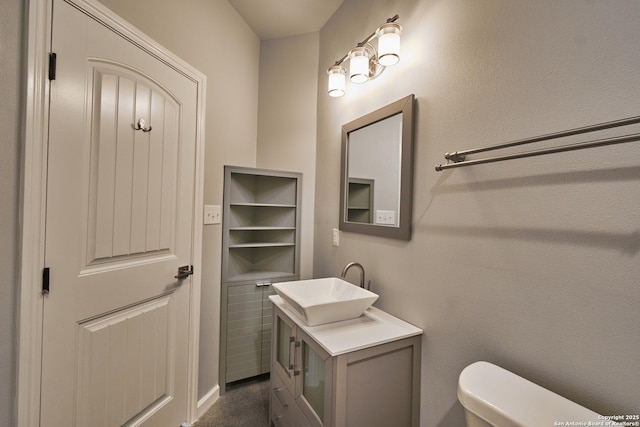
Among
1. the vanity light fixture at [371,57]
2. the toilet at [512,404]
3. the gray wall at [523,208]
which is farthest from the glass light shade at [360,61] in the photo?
the toilet at [512,404]

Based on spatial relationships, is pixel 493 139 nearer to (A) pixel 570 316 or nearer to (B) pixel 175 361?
(A) pixel 570 316

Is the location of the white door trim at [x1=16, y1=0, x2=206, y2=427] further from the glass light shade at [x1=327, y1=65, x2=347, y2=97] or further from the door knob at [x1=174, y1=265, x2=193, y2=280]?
the glass light shade at [x1=327, y1=65, x2=347, y2=97]

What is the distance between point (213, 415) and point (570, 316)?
1.97 m

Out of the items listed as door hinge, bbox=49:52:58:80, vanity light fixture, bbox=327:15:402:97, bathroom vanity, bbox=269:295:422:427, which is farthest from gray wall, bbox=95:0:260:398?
vanity light fixture, bbox=327:15:402:97

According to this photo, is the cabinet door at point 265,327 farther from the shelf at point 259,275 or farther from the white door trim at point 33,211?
the white door trim at point 33,211

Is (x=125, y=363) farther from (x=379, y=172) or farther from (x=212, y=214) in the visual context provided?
(x=379, y=172)

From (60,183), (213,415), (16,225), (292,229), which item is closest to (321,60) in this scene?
(292,229)

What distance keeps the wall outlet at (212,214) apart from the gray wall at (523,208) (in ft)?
3.86

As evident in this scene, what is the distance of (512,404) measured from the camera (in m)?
0.70

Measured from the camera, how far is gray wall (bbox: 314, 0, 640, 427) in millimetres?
681

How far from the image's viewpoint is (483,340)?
96 cm

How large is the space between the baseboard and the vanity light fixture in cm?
216

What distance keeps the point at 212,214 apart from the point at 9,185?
964 mm

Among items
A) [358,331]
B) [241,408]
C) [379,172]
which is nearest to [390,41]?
[379,172]
